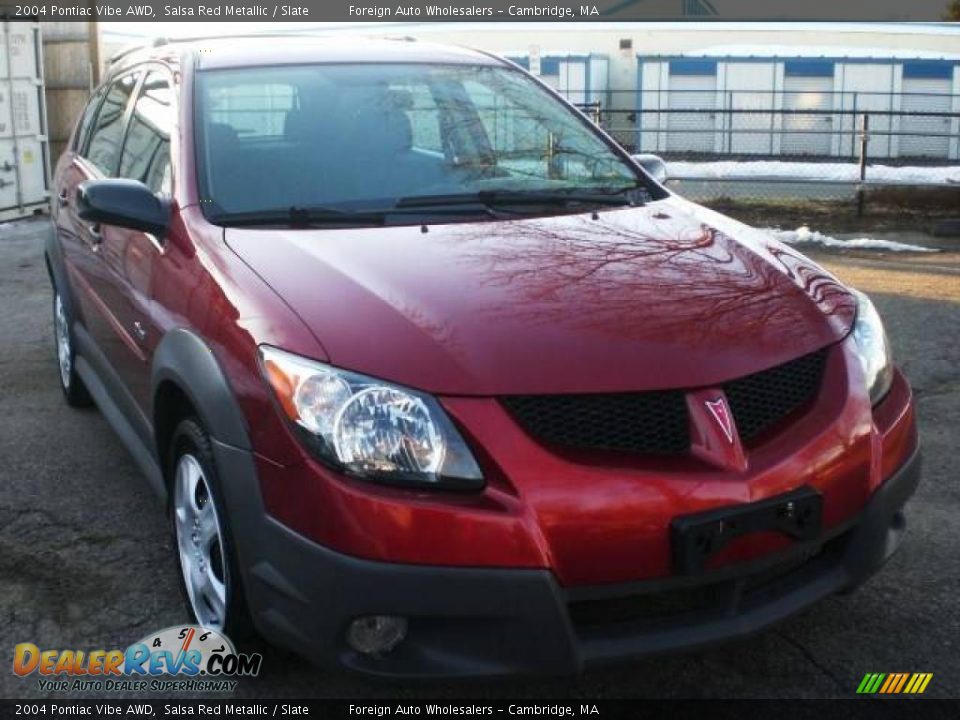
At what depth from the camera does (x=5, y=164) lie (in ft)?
40.4

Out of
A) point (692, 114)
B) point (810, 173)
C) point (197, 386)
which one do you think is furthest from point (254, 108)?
point (692, 114)

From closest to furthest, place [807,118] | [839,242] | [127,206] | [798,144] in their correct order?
[127,206], [839,242], [798,144], [807,118]

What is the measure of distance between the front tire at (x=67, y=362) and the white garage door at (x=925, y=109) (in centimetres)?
1852

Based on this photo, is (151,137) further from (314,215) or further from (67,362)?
(67,362)

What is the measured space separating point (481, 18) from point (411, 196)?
19477 millimetres

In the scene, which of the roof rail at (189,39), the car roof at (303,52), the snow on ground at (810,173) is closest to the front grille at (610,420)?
the car roof at (303,52)

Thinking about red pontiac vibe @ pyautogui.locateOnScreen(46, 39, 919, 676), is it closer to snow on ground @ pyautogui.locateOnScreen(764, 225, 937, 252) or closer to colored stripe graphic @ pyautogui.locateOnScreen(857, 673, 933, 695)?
colored stripe graphic @ pyautogui.locateOnScreen(857, 673, 933, 695)

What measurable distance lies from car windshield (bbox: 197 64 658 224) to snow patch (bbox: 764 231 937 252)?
7.20 meters

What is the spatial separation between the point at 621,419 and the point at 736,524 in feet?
1.12

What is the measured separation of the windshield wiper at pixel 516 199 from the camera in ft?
11.9

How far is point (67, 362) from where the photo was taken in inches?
214

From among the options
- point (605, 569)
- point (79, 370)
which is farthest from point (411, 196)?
point (79, 370)

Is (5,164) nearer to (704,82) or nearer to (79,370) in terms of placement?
(79,370)

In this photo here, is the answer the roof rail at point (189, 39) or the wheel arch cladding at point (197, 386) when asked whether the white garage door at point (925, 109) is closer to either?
the roof rail at point (189, 39)
